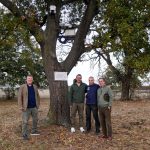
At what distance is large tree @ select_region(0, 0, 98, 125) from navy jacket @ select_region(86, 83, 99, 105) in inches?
53.2

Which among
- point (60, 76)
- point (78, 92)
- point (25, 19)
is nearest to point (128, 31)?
point (78, 92)

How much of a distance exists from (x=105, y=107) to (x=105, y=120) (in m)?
0.45

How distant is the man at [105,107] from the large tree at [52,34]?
1.98m

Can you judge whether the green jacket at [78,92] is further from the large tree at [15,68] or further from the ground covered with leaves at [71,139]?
the large tree at [15,68]

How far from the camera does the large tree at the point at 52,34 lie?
14742 mm

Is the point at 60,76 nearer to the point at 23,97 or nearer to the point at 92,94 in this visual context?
the point at 92,94

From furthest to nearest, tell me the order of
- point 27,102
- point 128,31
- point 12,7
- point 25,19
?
point 12,7
point 25,19
point 128,31
point 27,102

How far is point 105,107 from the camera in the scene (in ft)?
43.1

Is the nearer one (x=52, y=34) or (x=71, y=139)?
(x=71, y=139)

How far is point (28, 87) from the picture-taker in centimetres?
1295

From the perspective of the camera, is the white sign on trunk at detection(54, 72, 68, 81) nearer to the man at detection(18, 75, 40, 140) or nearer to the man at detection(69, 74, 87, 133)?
the man at detection(69, 74, 87, 133)

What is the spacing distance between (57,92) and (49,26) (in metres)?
2.54

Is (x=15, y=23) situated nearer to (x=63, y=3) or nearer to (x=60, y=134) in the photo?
(x=63, y=3)

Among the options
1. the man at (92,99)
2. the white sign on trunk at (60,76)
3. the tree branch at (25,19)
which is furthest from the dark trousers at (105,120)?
the tree branch at (25,19)
